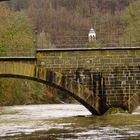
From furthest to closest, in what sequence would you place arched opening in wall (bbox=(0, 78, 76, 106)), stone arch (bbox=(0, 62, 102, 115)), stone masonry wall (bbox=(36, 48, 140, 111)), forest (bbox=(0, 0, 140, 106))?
arched opening in wall (bbox=(0, 78, 76, 106))
forest (bbox=(0, 0, 140, 106))
stone masonry wall (bbox=(36, 48, 140, 111))
stone arch (bbox=(0, 62, 102, 115))

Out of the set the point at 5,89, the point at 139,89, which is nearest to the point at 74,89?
the point at 139,89

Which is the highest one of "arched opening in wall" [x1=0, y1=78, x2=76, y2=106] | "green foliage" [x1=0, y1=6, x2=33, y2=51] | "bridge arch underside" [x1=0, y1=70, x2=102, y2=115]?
"green foliage" [x1=0, y1=6, x2=33, y2=51]

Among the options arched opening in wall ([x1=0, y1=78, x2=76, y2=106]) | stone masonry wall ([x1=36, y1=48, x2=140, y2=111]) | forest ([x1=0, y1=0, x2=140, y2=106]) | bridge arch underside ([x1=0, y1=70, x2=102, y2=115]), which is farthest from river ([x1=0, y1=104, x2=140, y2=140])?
arched opening in wall ([x1=0, y1=78, x2=76, y2=106])

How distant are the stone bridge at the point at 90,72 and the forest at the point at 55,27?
0.94 meters

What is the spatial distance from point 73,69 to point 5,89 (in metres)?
20.3

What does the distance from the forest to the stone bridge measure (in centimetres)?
94

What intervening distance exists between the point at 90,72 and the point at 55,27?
69452mm

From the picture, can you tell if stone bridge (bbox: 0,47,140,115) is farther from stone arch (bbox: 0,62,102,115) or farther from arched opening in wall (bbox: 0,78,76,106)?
arched opening in wall (bbox: 0,78,76,106)

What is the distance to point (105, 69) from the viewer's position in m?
22.1

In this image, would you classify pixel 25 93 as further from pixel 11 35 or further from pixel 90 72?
pixel 90 72

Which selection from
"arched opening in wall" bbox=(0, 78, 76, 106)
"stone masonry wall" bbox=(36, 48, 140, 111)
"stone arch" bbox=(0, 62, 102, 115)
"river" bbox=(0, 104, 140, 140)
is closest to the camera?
"river" bbox=(0, 104, 140, 140)

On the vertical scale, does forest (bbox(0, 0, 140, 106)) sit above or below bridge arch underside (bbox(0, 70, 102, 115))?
above

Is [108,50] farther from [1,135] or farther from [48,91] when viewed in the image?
[48,91]

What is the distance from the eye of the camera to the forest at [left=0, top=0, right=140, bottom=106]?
129 feet
